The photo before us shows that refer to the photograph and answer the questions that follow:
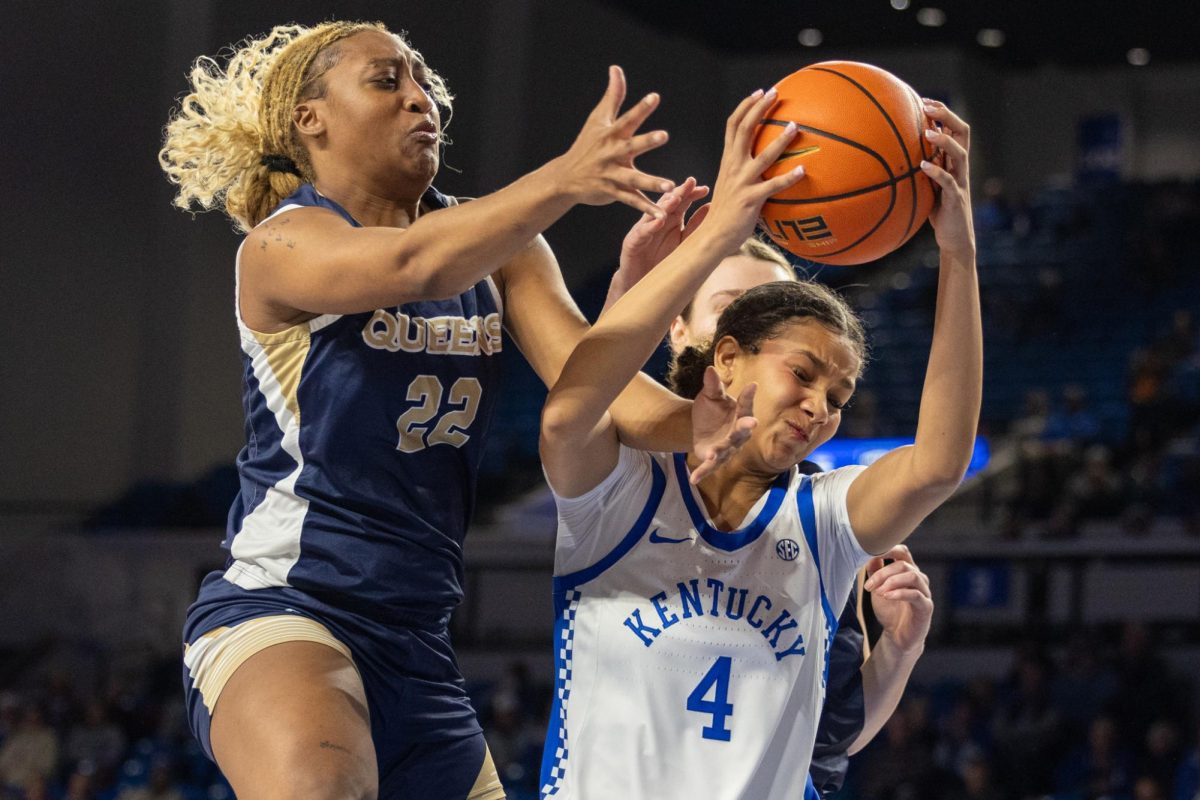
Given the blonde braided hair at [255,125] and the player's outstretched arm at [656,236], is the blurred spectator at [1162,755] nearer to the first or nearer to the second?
the player's outstretched arm at [656,236]

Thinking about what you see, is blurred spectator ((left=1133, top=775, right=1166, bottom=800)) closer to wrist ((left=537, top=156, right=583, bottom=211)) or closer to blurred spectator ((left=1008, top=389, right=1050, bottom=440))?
blurred spectator ((left=1008, top=389, right=1050, bottom=440))

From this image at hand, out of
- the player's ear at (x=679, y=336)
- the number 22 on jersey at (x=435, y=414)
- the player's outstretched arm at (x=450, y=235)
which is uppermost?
the player's outstretched arm at (x=450, y=235)

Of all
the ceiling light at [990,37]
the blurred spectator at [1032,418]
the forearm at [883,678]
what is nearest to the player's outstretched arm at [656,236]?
the forearm at [883,678]

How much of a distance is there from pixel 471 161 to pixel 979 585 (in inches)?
312

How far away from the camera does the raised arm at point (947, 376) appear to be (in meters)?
2.58

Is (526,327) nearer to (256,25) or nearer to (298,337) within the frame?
(298,337)

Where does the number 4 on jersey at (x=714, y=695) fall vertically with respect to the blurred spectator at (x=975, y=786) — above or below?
above

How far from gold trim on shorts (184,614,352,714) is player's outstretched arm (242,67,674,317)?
0.56m

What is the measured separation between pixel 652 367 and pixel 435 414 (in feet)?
24.3

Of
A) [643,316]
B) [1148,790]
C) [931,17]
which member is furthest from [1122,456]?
[643,316]

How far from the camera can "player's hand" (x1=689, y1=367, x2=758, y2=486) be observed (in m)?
2.43

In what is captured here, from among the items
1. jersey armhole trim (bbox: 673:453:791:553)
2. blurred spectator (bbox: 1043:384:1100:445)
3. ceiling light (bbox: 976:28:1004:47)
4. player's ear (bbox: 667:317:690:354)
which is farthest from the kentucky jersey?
ceiling light (bbox: 976:28:1004:47)

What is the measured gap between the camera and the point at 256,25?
13.0 meters

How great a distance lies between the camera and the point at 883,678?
3086 millimetres
